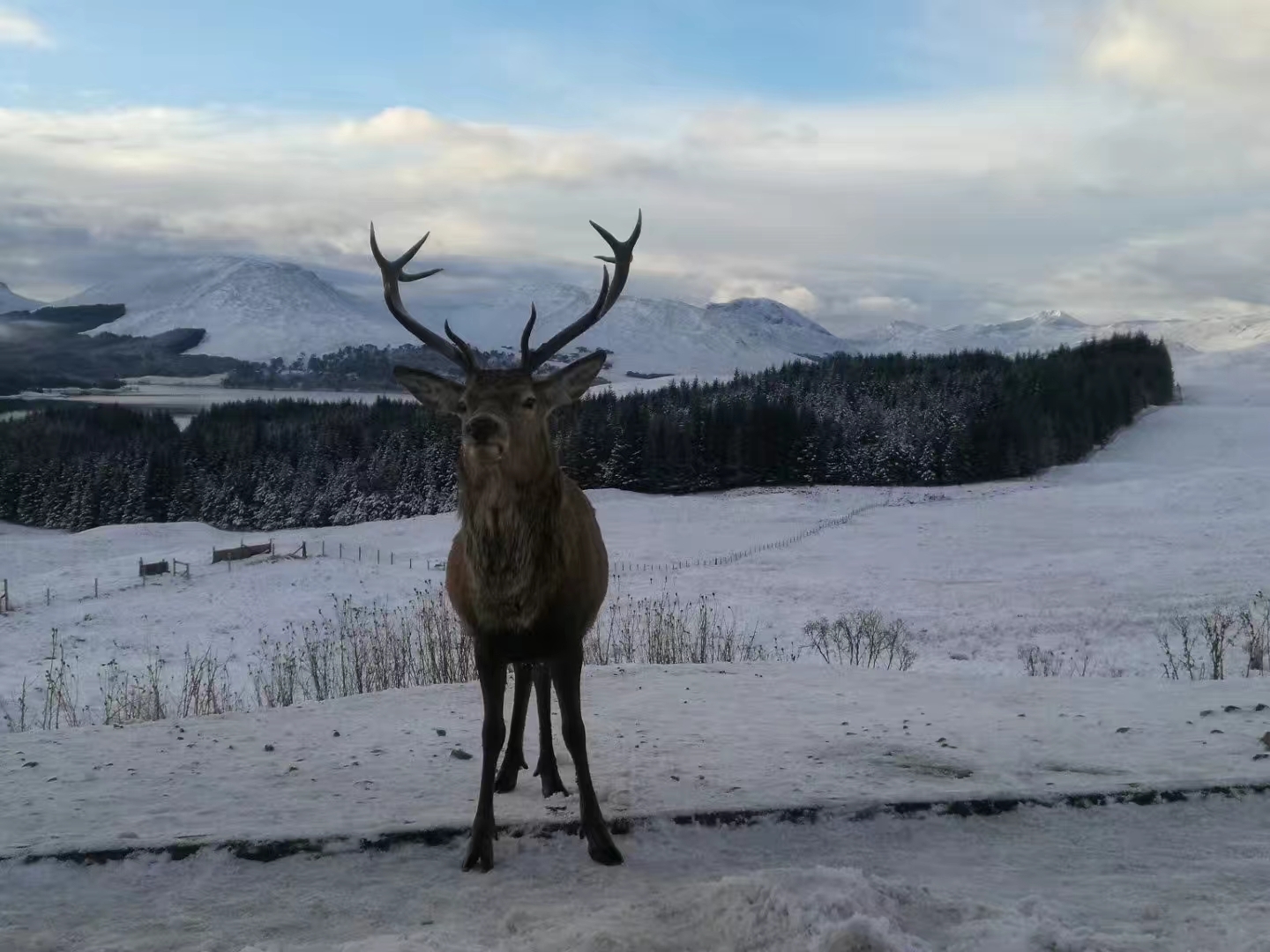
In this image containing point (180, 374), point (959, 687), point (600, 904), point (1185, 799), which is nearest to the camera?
point (600, 904)

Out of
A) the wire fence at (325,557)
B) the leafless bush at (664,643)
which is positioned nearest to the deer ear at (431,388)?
the leafless bush at (664,643)

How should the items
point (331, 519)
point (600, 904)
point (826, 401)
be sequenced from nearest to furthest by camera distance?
point (600, 904) < point (331, 519) < point (826, 401)

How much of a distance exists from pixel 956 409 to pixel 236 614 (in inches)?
2294

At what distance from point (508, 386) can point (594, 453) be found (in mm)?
64278

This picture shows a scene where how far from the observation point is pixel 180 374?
16638cm

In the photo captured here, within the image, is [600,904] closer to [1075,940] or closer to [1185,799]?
[1075,940]

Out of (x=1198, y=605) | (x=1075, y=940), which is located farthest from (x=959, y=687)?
(x=1198, y=605)

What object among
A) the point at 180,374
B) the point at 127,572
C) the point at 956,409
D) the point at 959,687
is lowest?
the point at 127,572

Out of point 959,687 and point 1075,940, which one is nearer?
point 1075,940

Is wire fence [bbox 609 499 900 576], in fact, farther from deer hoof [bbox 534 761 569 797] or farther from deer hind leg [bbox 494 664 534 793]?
deer hoof [bbox 534 761 569 797]

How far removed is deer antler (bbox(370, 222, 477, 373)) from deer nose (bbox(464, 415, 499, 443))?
2.22 feet

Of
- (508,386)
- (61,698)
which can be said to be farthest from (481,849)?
(61,698)

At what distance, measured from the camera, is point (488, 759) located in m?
A: 5.16

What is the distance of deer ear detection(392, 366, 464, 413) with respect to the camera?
5.59 meters
